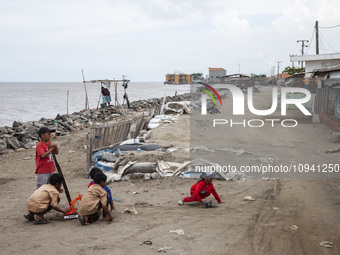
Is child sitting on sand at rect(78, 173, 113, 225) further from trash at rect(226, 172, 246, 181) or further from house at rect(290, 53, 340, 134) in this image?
house at rect(290, 53, 340, 134)

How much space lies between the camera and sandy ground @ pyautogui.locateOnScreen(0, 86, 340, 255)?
4.44 metres

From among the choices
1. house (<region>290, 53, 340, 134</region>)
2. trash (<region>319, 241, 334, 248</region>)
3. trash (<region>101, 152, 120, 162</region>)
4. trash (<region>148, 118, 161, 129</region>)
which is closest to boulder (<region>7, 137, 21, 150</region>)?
trash (<region>148, 118, 161, 129</region>)

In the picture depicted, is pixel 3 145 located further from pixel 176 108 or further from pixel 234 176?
pixel 176 108

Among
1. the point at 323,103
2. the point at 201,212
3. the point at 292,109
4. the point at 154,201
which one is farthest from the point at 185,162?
the point at 292,109

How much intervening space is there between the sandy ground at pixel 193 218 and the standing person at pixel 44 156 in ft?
2.12

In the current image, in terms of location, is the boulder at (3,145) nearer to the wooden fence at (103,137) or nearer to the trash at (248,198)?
the wooden fence at (103,137)

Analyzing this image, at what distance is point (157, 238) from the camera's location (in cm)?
472

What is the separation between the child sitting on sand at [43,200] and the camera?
5199 mm

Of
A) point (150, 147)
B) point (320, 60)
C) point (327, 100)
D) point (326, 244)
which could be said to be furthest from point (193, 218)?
point (320, 60)

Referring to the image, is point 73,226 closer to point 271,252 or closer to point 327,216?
point 271,252

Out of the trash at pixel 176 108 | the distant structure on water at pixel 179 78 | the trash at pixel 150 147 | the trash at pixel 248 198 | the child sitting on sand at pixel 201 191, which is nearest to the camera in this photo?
the child sitting on sand at pixel 201 191

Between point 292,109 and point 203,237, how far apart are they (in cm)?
1812

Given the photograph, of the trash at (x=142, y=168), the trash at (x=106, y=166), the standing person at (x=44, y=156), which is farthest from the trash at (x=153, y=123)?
the standing person at (x=44, y=156)

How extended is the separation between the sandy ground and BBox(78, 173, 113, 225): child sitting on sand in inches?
4.7
